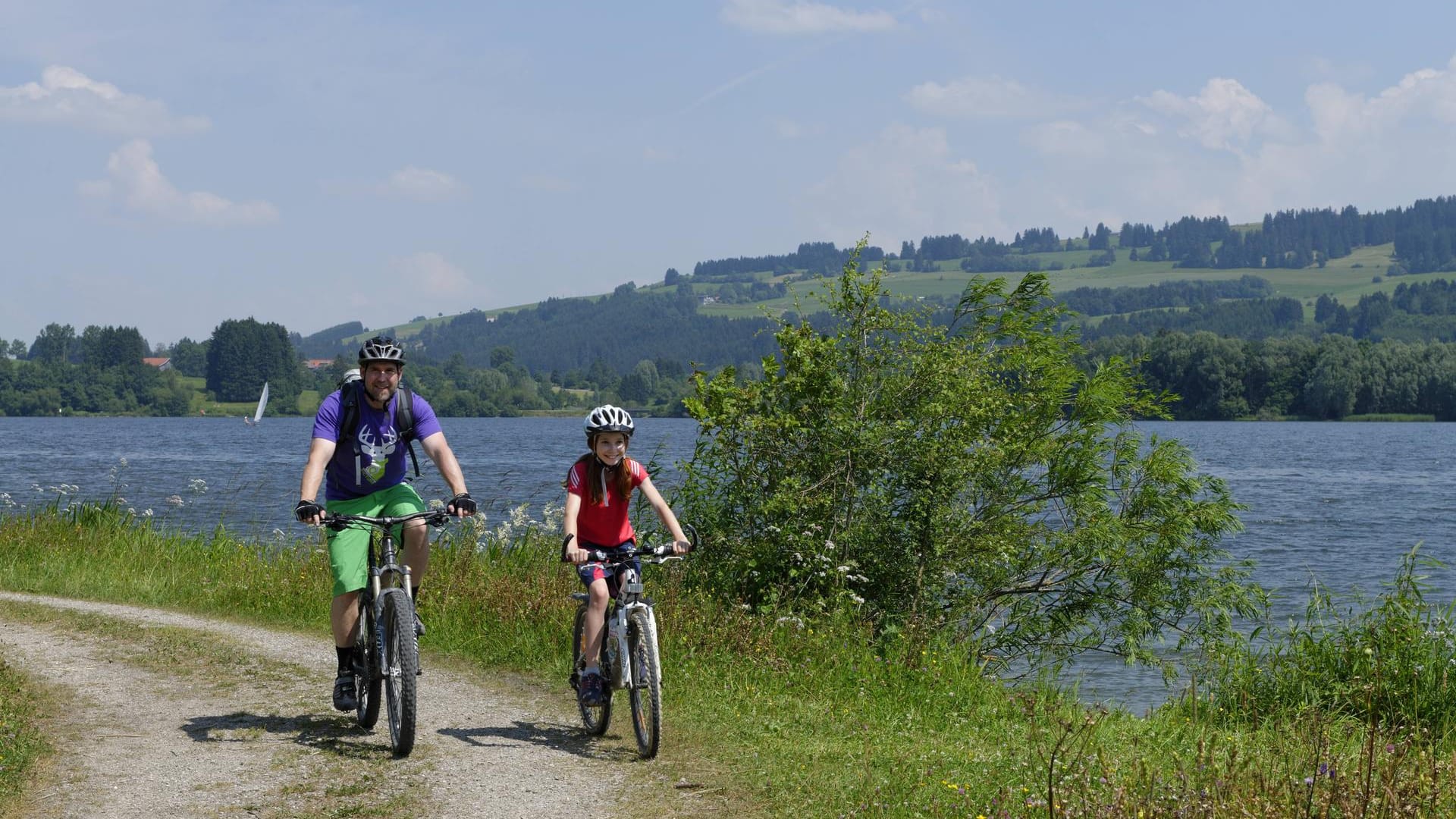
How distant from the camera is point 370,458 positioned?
22.2ft

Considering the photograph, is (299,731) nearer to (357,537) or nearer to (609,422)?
(357,537)

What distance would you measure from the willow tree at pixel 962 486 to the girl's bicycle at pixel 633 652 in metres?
3.76

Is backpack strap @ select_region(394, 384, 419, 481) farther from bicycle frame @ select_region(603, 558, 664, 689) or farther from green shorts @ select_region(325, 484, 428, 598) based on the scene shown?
bicycle frame @ select_region(603, 558, 664, 689)

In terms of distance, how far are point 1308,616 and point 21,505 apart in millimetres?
15094

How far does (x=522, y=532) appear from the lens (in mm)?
14375

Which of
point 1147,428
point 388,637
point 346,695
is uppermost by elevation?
point 388,637

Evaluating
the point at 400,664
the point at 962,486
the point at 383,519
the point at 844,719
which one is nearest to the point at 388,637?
the point at 400,664

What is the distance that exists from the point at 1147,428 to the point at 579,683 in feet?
194

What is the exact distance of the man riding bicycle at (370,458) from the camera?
6.69 metres

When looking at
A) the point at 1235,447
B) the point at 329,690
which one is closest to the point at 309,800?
the point at 329,690

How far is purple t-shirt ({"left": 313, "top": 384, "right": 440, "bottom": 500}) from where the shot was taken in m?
6.74

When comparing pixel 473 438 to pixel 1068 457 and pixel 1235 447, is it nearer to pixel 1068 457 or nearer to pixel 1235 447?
pixel 1235 447

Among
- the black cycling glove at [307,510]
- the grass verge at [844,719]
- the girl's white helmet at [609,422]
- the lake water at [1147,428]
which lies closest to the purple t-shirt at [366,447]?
the black cycling glove at [307,510]

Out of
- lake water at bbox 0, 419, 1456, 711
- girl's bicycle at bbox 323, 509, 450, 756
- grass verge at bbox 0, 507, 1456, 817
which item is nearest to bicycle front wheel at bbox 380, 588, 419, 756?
girl's bicycle at bbox 323, 509, 450, 756
